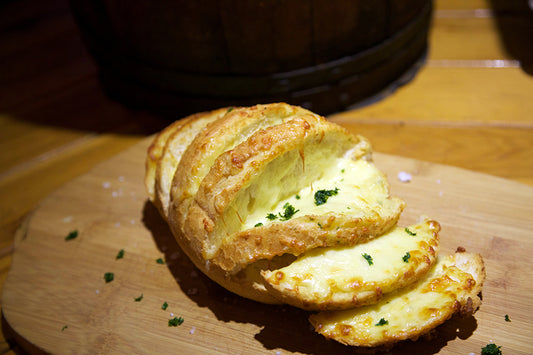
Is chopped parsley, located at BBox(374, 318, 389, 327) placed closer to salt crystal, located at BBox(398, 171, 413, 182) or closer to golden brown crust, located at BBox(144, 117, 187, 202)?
salt crystal, located at BBox(398, 171, 413, 182)

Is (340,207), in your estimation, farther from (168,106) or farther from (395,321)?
(168,106)

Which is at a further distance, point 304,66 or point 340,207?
point 304,66

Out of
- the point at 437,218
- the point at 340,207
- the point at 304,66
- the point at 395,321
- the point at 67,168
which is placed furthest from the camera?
the point at 67,168

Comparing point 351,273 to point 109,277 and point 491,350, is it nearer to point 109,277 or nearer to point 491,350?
point 491,350

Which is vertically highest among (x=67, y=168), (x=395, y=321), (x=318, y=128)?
(x=318, y=128)

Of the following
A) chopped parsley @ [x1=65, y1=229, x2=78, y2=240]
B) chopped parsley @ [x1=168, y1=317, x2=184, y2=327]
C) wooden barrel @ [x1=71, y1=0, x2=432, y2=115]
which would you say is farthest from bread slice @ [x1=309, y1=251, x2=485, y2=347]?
wooden barrel @ [x1=71, y1=0, x2=432, y2=115]

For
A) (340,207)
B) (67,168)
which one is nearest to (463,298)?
(340,207)

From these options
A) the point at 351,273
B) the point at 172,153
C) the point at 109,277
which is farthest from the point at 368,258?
the point at 109,277
